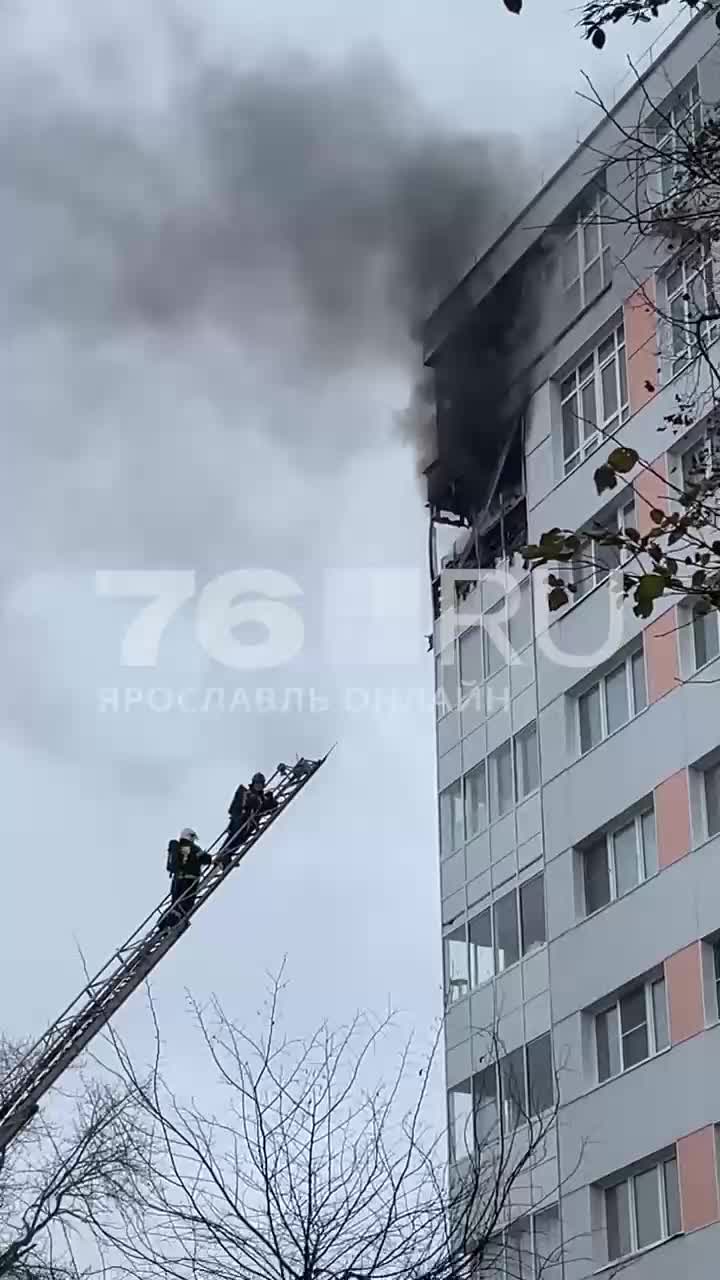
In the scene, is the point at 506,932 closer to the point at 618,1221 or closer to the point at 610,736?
the point at 610,736

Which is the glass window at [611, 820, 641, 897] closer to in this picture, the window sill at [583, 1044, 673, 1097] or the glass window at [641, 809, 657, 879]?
the glass window at [641, 809, 657, 879]

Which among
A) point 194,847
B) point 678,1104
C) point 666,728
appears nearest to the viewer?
point 194,847

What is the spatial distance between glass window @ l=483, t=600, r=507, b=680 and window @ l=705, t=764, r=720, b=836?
5438 millimetres

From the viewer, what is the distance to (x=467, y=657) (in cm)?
2948

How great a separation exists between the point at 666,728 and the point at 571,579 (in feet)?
11.7

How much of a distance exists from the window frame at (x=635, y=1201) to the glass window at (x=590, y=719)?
5.29 meters

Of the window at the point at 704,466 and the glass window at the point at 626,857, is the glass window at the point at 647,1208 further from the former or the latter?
the window at the point at 704,466

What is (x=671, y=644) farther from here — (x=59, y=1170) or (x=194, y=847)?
(x=59, y=1170)

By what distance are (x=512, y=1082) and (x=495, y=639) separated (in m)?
6.15

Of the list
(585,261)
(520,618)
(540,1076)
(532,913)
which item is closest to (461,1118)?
(540,1076)

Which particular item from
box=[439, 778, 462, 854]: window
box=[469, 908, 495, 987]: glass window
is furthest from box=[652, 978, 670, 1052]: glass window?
box=[439, 778, 462, 854]: window

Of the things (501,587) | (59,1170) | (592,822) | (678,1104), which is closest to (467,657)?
(501,587)

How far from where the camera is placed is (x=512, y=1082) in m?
26.1

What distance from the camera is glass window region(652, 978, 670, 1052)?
23344mm
